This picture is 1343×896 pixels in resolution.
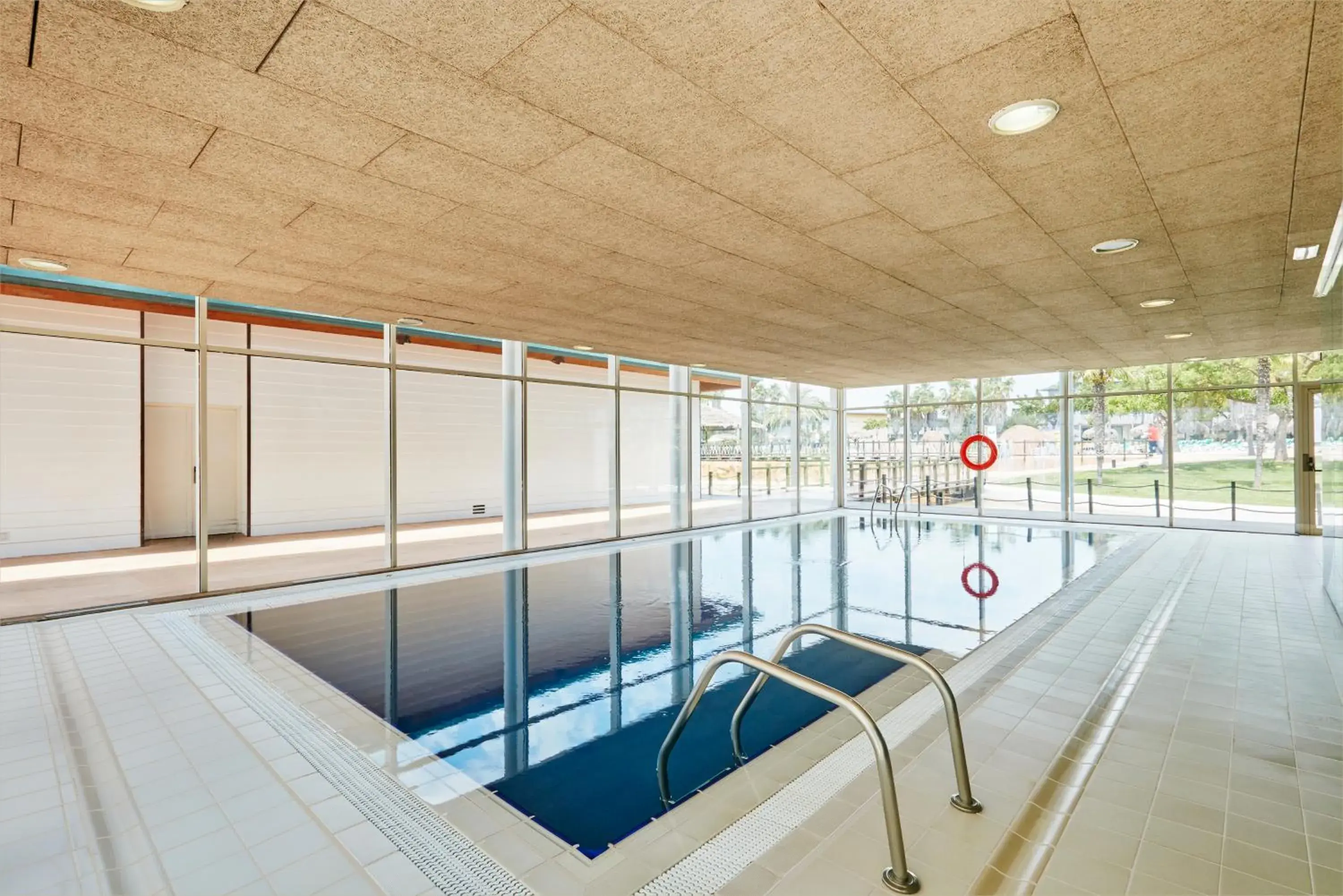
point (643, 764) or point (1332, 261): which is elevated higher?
point (1332, 261)

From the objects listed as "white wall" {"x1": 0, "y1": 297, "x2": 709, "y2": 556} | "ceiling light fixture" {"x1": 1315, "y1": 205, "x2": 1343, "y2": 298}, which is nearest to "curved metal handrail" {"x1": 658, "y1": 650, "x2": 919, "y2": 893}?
"ceiling light fixture" {"x1": 1315, "y1": 205, "x2": 1343, "y2": 298}

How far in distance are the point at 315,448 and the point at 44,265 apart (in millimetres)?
6324

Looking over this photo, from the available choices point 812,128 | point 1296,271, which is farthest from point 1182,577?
point 812,128

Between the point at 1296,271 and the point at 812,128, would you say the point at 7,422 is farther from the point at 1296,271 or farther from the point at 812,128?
the point at 1296,271

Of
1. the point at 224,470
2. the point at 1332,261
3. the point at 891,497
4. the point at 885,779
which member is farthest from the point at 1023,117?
the point at 891,497

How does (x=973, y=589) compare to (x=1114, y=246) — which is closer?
(x=1114, y=246)

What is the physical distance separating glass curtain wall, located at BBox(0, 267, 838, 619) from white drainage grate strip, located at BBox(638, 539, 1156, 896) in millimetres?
5394

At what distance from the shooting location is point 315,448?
10305 mm

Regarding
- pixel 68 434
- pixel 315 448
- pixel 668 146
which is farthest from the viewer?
pixel 315 448

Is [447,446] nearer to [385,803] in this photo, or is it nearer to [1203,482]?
[385,803]

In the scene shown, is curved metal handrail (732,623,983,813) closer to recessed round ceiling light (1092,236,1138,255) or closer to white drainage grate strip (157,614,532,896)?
white drainage grate strip (157,614,532,896)

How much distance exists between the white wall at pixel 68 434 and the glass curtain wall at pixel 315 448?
20 mm

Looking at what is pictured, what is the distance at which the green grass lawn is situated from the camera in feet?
33.3

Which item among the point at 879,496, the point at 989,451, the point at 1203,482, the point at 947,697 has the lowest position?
the point at 879,496
